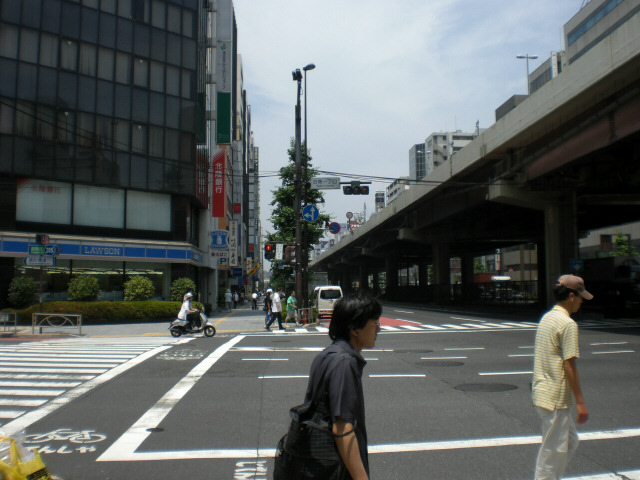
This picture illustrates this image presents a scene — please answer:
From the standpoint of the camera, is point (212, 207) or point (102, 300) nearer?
point (102, 300)

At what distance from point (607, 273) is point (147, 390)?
31604 millimetres

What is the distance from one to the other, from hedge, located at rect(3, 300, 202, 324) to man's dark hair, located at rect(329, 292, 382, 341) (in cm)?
2602

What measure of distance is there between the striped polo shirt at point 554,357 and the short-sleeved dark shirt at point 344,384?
2345 millimetres

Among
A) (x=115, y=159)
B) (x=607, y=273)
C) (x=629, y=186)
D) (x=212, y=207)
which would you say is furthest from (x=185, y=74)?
(x=607, y=273)

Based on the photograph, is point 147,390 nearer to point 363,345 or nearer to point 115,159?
point 363,345

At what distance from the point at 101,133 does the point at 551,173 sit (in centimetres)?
2375

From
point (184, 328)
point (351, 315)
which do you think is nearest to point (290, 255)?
point (184, 328)

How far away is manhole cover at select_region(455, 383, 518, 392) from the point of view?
32.6 ft

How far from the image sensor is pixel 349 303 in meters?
3.17

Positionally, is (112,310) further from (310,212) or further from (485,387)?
(485,387)

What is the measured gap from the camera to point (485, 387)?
10188mm

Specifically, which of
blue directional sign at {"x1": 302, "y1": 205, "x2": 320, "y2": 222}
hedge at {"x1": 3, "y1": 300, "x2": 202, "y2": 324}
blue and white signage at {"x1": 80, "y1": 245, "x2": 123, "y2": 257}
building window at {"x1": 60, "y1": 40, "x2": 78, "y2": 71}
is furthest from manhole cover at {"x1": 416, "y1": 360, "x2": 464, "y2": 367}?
building window at {"x1": 60, "y1": 40, "x2": 78, "y2": 71}

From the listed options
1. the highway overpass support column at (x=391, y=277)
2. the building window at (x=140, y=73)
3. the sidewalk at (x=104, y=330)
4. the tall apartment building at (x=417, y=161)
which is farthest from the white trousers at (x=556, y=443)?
the tall apartment building at (x=417, y=161)

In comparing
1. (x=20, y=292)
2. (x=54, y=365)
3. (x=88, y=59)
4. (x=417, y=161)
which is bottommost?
(x=54, y=365)
